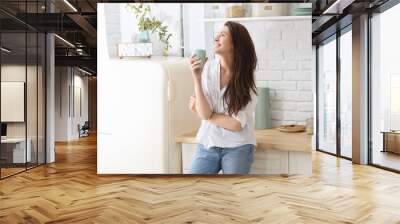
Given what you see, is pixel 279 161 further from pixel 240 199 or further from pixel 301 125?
pixel 240 199

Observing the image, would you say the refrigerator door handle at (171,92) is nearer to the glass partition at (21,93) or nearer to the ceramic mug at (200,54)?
the ceramic mug at (200,54)

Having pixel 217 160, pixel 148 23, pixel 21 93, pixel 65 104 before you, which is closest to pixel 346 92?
pixel 217 160

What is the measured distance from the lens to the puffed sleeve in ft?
16.0

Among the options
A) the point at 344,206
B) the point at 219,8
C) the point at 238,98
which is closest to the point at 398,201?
the point at 344,206


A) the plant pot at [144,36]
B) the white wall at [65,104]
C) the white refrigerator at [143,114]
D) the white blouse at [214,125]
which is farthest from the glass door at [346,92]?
the white wall at [65,104]

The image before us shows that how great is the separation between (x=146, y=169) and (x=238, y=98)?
1.38 metres

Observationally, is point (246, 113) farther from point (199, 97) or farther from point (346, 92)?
point (346, 92)

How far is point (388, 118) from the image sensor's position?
6168 millimetres

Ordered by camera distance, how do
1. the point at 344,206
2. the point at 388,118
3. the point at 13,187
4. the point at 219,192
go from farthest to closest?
the point at 388,118
the point at 13,187
the point at 219,192
the point at 344,206

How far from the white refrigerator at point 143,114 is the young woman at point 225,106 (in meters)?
Result: 0.15

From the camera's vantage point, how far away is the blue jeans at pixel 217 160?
4871 millimetres

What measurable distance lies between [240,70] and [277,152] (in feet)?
3.49

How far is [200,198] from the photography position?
4055 millimetres

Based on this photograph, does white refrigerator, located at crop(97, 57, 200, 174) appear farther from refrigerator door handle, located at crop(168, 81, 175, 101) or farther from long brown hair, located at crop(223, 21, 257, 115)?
long brown hair, located at crop(223, 21, 257, 115)
